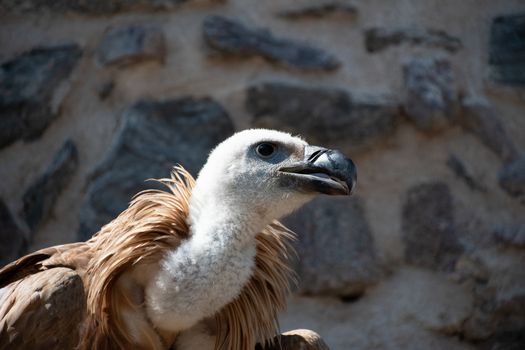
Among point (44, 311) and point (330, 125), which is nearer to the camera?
point (44, 311)

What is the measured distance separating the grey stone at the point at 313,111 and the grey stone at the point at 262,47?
3.2 inches

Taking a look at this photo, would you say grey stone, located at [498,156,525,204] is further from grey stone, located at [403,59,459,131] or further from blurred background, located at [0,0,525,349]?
grey stone, located at [403,59,459,131]

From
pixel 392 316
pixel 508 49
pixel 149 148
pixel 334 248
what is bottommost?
pixel 392 316

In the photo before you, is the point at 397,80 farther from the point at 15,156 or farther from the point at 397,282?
the point at 15,156

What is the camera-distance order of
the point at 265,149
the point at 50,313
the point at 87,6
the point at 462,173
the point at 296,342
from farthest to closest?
the point at 87,6 → the point at 462,173 → the point at 296,342 → the point at 265,149 → the point at 50,313

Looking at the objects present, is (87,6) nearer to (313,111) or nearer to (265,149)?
(313,111)

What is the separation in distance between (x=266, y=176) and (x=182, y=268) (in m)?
0.27

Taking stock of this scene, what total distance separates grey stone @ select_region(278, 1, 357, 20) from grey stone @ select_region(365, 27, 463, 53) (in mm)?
94

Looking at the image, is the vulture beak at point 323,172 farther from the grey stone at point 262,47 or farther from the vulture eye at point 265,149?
the grey stone at point 262,47

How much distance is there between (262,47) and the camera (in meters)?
2.67

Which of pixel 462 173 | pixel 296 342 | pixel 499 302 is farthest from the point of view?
pixel 462 173

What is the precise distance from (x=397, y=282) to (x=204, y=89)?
870 millimetres

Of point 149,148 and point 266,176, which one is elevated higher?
point 266,176

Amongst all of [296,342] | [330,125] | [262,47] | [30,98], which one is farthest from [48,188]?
[296,342]
